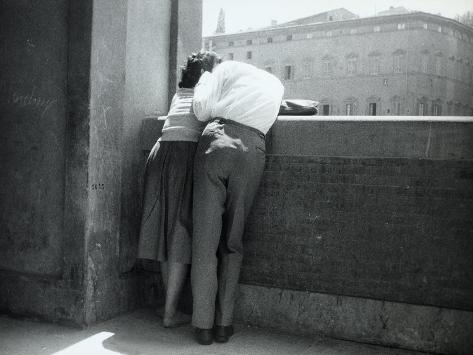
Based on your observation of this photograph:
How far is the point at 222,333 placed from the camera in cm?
403

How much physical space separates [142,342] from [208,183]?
1243mm

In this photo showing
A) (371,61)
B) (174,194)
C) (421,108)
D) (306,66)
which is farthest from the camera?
(306,66)

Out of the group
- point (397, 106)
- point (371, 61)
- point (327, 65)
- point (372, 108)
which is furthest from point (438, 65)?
point (327, 65)

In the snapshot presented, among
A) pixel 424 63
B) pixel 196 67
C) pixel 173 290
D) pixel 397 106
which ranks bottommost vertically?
pixel 173 290

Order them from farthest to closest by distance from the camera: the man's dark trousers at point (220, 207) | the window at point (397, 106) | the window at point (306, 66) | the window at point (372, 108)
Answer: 1. the window at point (306, 66)
2. the window at point (372, 108)
3. the window at point (397, 106)
4. the man's dark trousers at point (220, 207)

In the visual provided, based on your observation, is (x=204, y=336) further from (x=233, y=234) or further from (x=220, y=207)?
(x=220, y=207)

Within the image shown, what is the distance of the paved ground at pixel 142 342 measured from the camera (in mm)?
3850

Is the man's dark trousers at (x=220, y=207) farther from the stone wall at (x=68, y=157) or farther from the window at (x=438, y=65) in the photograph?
the window at (x=438, y=65)

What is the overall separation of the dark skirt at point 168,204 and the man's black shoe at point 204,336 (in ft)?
1.72

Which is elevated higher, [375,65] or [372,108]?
[375,65]

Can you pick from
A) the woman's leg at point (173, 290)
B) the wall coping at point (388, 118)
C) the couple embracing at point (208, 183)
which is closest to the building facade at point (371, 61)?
the wall coping at point (388, 118)

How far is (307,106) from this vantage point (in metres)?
4.35

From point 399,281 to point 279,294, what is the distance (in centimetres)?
92

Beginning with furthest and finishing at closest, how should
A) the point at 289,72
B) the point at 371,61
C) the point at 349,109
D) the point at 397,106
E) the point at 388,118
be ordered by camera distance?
the point at 289,72
the point at 371,61
the point at 349,109
the point at 397,106
the point at 388,118
